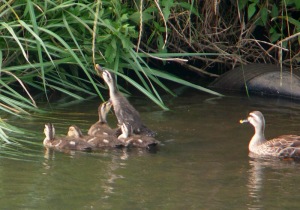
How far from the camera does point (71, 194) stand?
7496mm

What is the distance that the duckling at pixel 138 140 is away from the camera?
9148mm

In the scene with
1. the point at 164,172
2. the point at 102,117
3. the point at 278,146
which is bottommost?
the point at 164,172

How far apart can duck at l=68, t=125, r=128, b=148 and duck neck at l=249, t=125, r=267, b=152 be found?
1.21 m

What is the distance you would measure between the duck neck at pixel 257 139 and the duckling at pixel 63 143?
156 cm

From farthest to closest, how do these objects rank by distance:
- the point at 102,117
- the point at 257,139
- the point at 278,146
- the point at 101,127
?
1. the point at 102,117
2. the point at 101,127
3. the point at 257,139
4. the point at 278,146

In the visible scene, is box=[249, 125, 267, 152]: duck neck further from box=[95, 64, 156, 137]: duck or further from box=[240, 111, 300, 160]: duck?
box=[95, 64, 156, 137]: duck

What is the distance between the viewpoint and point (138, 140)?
30.2ft

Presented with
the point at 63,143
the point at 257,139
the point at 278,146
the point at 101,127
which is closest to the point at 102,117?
the point at 101,127

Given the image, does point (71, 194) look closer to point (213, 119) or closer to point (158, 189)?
point (158, 189)

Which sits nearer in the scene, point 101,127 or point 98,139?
point 98,139

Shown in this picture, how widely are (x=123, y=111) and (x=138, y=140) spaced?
0.84 meters

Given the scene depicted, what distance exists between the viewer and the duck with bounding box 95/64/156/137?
31.5 feet

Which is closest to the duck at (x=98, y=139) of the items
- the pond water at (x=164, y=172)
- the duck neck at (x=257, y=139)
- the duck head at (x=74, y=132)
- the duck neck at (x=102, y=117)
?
the duck head at (x=74, y=132)

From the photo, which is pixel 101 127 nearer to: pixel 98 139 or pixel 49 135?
pixel 98 139
